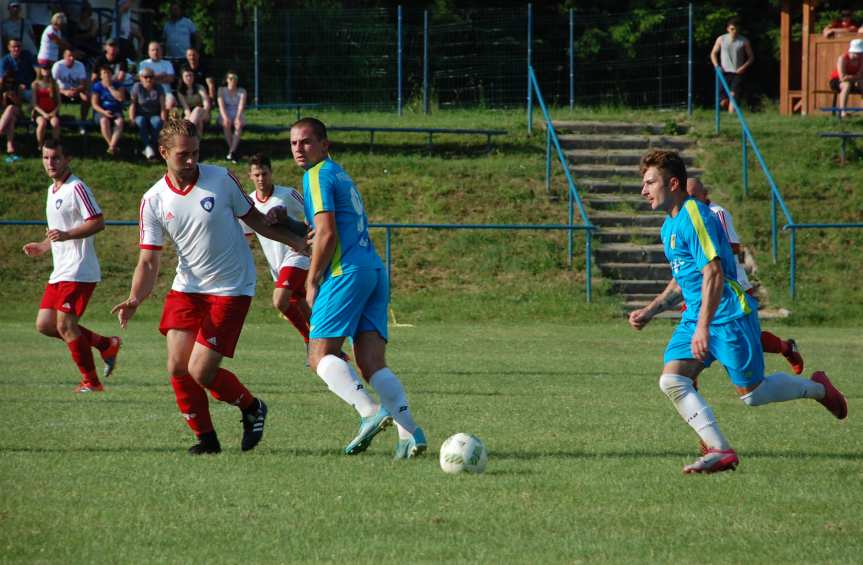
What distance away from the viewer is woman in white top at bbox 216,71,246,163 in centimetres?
2455

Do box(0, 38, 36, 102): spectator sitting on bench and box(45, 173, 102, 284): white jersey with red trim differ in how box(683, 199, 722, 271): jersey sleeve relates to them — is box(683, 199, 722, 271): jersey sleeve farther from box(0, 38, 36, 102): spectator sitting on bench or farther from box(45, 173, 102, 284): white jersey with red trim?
box(0, 38, 36, 102): spectator sitting on bench

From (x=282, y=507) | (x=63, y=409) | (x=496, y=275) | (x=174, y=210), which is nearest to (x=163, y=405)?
(x=63, y=409)

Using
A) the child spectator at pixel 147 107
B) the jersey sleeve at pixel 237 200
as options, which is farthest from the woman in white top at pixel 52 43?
the jersey sleeve at pixel 237 200

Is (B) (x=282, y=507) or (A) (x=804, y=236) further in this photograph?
(A) (x=804, y=236)

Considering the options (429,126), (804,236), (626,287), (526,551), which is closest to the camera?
(526,551)

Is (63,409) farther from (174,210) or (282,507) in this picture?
(282,507)

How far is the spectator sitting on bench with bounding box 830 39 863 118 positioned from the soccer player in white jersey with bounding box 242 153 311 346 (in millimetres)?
17710

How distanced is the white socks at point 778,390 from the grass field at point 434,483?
382mm

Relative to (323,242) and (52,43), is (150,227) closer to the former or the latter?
(323,242)

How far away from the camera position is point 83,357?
36.5 feet

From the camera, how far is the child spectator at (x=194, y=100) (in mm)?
23964

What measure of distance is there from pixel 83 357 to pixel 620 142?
17105 millimetres

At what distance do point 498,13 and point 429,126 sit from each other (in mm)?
4287

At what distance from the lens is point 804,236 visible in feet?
75.5
